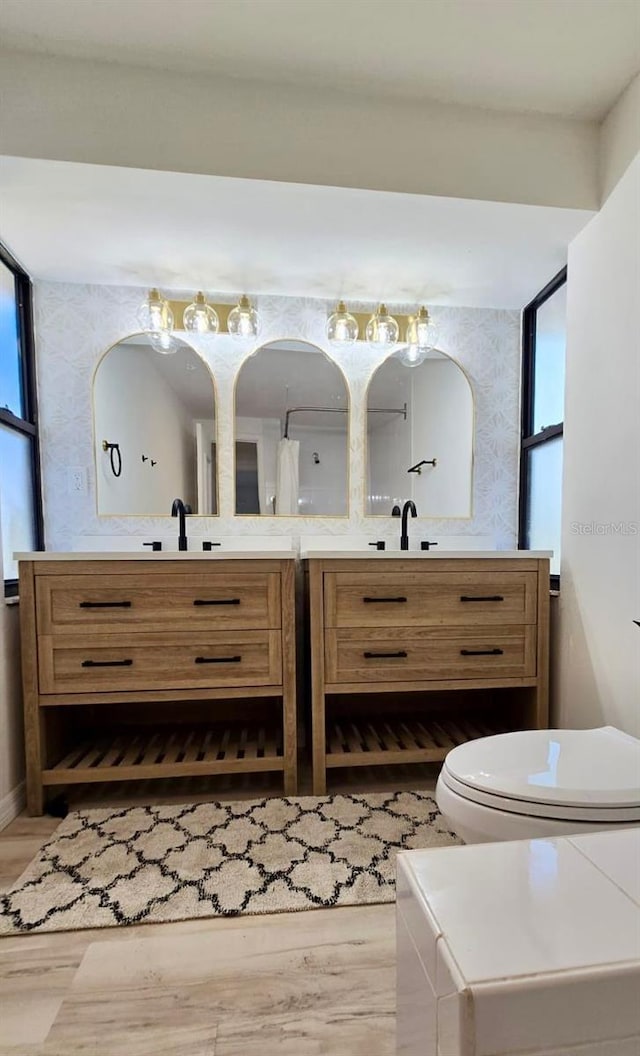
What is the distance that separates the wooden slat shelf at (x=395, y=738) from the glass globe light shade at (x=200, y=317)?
1.83m

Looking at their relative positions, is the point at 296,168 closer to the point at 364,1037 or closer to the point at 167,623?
the point at 167,623

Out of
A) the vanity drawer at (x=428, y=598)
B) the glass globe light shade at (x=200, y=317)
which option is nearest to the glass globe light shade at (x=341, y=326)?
the glass globe light shade at (x=200, y=317)

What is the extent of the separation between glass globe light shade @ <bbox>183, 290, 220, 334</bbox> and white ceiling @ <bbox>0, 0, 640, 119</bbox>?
77 cm

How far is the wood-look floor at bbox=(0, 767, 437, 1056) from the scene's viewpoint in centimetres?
85

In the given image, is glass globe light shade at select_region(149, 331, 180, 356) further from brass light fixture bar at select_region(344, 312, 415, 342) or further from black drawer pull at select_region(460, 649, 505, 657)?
black drawer pull at select_region(460, 649, 505, 657)

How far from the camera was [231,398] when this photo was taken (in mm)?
2139

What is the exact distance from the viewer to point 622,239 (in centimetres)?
149

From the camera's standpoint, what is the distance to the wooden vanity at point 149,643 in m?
1.53

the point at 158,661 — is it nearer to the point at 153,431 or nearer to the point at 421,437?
the point at 153,431

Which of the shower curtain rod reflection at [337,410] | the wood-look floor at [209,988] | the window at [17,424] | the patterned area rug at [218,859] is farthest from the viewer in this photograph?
the shower curtain rod reflection at [337,410]

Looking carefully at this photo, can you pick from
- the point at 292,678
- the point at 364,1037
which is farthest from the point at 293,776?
the point at 364,1037

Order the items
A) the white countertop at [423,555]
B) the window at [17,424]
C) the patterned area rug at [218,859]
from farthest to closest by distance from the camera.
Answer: the window at [17,424]
the white countertop at [423,555]
the patterned area rug at [218,859]

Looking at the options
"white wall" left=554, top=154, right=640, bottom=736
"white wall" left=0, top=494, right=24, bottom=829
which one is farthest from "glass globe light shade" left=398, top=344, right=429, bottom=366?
"white wall" left=0, top=494, right=24, bottom=829

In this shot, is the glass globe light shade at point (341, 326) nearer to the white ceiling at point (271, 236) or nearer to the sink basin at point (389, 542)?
the white ceiling at point (271, 236)
